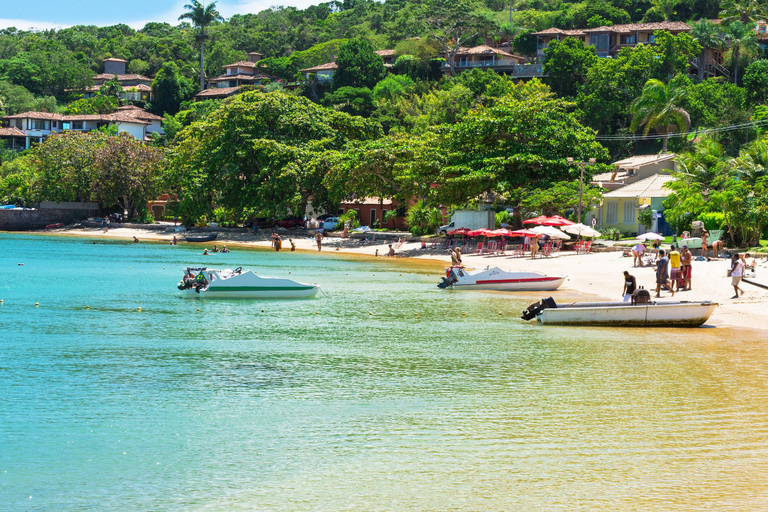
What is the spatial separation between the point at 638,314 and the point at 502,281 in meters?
12.4

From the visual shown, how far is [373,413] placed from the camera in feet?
53.6

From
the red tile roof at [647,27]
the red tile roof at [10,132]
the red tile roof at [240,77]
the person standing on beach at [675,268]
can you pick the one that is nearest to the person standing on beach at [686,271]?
the person standing on beach at [675,268]

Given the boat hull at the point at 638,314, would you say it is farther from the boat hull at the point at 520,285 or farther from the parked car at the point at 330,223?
the parked car at the point at 330,223

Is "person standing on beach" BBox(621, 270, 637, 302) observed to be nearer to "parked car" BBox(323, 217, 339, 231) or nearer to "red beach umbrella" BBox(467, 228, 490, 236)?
"red beach umbrella" BBox(467, 228, 490, 236)

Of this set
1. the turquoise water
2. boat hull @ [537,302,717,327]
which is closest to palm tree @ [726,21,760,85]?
boat hull @ [537,302,717,327]

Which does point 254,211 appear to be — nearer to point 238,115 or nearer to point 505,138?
point 238,115

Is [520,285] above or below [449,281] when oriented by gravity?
below

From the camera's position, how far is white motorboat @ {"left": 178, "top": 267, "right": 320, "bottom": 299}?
35531mm

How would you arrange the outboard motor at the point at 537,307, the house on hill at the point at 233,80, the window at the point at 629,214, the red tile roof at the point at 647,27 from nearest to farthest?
the outboard motor at the point at 537,307 → the window at the point at 629,214 → the red tile roof at the point at 647,27 → the house on hill at the point at 233,80

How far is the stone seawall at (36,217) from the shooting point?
103312mm

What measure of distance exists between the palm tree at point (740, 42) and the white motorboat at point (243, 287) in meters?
82.9

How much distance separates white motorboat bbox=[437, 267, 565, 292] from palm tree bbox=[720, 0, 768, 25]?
275 feet

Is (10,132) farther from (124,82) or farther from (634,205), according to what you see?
(634,205)

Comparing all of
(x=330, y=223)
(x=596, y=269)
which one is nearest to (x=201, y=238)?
(x=330, y=223)
